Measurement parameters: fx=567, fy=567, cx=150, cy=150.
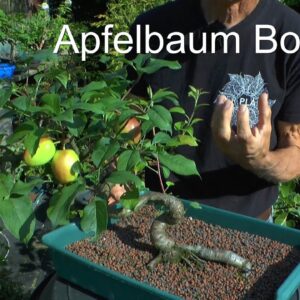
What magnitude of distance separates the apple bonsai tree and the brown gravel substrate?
21mm

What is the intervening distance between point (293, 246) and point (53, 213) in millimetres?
380

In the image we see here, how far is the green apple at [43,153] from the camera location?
84cm

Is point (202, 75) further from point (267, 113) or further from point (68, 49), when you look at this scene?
point (68, 49)

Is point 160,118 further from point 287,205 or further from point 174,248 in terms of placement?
point 287,205

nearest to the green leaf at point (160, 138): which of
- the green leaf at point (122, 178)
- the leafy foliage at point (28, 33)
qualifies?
the green leaf at point (122, 178)

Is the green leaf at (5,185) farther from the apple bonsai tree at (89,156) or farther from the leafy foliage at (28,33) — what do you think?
the leafy foliage at (28,33)

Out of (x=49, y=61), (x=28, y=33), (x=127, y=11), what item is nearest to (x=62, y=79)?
(x=49, y=61)

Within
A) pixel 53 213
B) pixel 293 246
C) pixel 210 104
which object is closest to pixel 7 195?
pixel 53 213

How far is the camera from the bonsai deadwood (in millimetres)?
847

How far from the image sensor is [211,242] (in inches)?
36.1

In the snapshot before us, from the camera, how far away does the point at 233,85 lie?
1.34m

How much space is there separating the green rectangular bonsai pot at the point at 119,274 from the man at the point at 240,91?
337 mm

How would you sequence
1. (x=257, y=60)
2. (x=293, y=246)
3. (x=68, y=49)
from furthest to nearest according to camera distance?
(x=68, y=49) → (x=257, y=60) → (x=293, y=246)

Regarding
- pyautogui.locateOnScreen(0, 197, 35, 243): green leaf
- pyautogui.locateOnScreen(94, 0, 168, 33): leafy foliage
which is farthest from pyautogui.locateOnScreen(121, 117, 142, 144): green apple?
pyautogui.locateOnScreen(94, 0, 168, 33): leafy foliage
